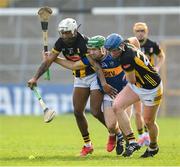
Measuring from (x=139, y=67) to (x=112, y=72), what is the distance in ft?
4.66

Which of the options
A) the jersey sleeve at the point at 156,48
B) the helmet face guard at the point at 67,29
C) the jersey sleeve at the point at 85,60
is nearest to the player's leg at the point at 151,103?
the jersey sleeve at the point at 85,60

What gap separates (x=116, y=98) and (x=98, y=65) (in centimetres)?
79

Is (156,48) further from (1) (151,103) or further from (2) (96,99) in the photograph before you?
(1) (151,103)

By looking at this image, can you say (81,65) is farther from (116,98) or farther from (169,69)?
(169,69)

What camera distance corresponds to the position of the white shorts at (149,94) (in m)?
12.9

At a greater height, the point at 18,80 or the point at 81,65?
the point at 81,65

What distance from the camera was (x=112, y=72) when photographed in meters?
14.0

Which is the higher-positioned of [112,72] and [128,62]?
[128,62]

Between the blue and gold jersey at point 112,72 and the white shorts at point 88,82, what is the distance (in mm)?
217

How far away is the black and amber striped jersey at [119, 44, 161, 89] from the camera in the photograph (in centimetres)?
1245

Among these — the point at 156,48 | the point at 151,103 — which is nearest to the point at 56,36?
the point at 156,48

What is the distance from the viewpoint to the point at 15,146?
627 inches

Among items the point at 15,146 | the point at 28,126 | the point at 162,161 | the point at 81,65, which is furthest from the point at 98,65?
the point at 28,126

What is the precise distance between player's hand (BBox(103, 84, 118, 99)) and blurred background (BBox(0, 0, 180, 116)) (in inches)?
593
